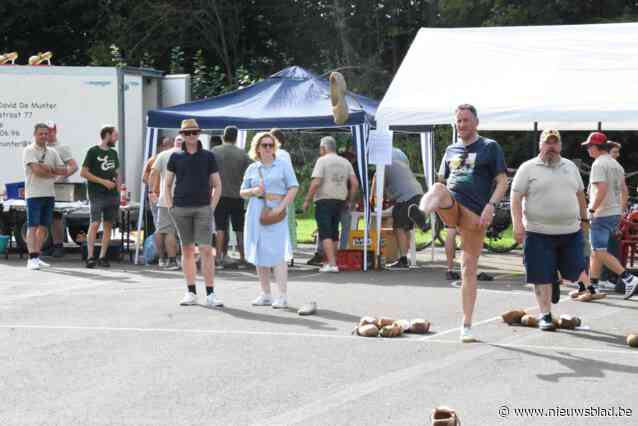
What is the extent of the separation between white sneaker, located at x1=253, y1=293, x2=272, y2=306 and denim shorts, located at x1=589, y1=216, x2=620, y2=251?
3.74 meters

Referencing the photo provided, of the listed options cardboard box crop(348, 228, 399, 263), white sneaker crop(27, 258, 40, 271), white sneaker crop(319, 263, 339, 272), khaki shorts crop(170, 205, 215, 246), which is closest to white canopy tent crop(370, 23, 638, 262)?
cardboard box crop(348, 228, 399, 263)

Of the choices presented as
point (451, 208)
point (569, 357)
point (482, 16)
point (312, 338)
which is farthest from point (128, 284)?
point (482, 16)

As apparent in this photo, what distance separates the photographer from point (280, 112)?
662 inches

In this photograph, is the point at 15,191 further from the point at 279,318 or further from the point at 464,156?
the point at 464,156

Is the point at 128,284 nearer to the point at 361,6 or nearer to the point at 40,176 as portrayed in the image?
the point at 40,176

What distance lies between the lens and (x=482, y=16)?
38.1 metres

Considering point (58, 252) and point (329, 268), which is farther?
point (58, 252)

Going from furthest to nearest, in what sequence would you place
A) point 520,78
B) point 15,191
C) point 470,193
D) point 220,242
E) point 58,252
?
point 15,191
point 58,252
point 220,242
point 520,78
point 470,193

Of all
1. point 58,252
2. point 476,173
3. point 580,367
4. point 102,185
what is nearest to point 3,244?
point 58,252

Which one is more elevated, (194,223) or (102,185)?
(102,185)

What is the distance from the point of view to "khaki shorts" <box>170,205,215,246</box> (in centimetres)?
1185

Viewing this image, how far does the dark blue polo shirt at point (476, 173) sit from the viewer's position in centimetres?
951

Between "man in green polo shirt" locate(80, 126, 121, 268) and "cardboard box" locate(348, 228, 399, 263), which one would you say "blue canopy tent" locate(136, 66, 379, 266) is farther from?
"man in green polo shirt" locate(80, 126, 121, 268)

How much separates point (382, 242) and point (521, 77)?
126 inches
